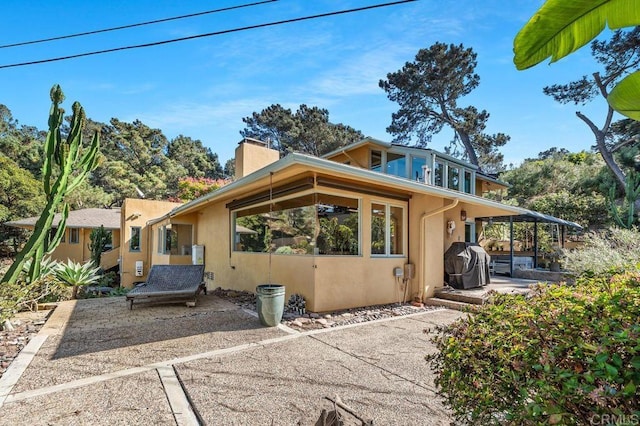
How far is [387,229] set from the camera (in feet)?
27.2

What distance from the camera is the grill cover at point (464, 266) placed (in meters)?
9.18

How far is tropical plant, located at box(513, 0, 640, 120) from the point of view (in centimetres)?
206

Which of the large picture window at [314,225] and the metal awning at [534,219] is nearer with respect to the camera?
the large picture window at [314,225]

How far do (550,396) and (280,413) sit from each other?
2398mm

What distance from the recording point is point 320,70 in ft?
31.0

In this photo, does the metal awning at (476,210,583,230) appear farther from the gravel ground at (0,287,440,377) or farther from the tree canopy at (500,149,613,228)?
the gravel ground at (0,287,440,377)

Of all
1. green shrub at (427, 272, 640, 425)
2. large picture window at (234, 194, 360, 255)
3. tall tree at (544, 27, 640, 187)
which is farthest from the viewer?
tall tree at (544, 27, 640, 187)

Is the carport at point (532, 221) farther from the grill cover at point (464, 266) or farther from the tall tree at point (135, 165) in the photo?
the tall tree at point (135, 165)

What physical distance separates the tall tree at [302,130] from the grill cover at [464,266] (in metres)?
24.1

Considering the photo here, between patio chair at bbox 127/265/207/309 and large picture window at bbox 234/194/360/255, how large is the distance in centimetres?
221

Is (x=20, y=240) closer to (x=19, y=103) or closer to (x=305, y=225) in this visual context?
(x=19, y=103)

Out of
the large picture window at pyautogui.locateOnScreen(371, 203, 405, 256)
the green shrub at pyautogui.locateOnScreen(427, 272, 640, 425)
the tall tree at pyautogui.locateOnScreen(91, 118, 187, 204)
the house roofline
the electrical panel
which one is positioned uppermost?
the tall tree at pyautogui.locateOnScreen(91, 118, 187, 204)

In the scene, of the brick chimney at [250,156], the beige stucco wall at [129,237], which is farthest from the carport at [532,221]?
the beige stucco wall at [129,237]

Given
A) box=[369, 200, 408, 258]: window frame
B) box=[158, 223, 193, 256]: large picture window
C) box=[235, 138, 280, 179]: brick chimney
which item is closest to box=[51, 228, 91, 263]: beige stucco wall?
box=[158, 223, 193, 256]: large picture window
